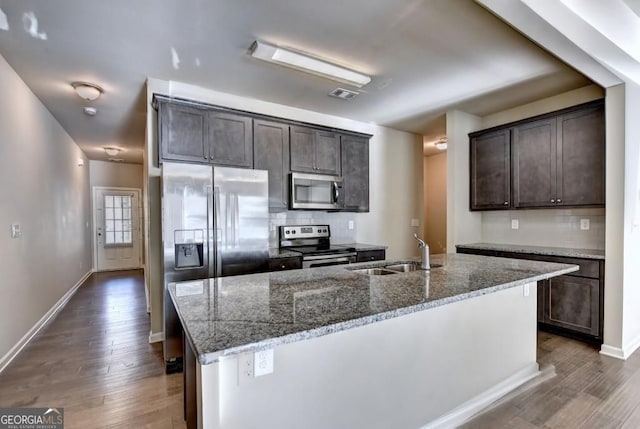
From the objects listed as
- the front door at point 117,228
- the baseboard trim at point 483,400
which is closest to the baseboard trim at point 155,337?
the baseboard trim at point 483,400

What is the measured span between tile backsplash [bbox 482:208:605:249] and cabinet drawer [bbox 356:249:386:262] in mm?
1435

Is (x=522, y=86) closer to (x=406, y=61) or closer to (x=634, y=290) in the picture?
(x=406, y=61)

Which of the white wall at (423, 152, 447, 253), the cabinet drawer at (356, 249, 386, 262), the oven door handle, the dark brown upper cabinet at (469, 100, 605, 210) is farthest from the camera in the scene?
the white wall at (423, 152, 447, 253)

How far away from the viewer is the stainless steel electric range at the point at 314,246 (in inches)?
136

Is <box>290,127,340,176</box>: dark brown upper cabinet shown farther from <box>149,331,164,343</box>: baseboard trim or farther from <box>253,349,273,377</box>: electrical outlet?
<box>253,349,273,377</box>: electrical outlet

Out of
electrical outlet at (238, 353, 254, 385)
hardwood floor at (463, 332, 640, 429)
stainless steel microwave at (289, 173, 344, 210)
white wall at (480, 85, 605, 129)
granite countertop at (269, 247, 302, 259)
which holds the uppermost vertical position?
white wall at (480, 85, 605, 129)

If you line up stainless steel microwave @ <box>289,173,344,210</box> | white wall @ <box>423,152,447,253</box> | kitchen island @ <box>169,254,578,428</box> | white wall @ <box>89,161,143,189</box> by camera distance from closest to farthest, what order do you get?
kitchen island @ <box>169,254,578,428</box> → stainless steel microwave @ <box>289,173,344,210</box> → white wall @ <box>423,152,447,253</box> → white wall @ <box>89,161,143,189</box>

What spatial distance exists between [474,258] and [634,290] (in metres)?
1.56

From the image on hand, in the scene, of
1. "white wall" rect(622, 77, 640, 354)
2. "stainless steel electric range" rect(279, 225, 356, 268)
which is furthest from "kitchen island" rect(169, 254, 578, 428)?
"stainless steel electric range" rect(279, 225, 356, 268)

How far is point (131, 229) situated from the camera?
24.5 feet

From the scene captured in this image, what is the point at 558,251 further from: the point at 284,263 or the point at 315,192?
the point at 284,263

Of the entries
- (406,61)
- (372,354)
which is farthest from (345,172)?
(372,354)

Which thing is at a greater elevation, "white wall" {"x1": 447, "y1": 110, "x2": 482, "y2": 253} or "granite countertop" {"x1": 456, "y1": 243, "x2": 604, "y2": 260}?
"white wall" {"x1": 447, "y1": 110, "x2": 482, "y2": 253}

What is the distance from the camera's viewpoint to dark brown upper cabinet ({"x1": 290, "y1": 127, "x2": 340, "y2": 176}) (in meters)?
3.75
